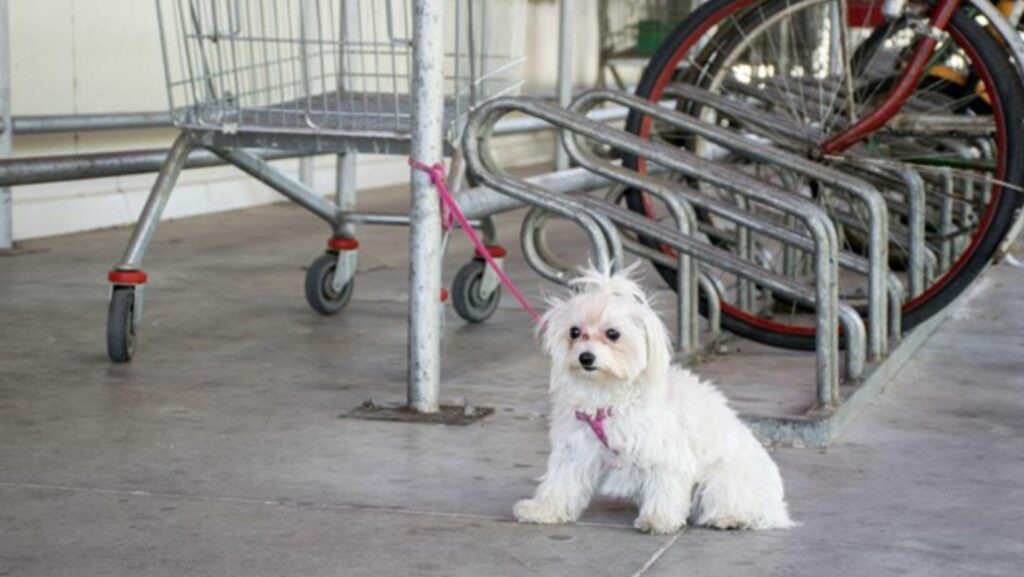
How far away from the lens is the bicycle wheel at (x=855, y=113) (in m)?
4.98

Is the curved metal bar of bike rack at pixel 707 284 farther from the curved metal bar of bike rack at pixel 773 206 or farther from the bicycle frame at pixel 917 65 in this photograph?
the bicycle frame at pixel 917 65

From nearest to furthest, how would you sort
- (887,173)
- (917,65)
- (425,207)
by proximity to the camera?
1. (425,207)
2. (917,65)
3. (887,173)

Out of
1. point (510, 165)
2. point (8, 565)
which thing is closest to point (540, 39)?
point (510, 165)

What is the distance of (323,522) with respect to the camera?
344 cm

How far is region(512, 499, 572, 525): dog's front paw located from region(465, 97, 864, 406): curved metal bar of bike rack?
40.9 inches

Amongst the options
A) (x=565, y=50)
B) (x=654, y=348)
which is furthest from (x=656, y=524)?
(x=565, y=50)

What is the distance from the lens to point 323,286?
6.01 m

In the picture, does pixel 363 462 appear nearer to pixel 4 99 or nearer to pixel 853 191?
pixel 853 191

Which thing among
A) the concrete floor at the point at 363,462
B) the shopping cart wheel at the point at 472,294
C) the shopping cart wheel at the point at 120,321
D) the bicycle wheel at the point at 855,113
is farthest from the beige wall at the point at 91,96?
the shopping cart wheel at the point at 120,321

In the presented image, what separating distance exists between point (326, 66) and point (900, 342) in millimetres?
2051

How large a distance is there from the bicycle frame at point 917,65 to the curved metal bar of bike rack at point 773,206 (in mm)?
736

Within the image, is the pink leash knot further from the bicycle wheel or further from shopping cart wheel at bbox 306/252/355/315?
shopping cart wheel at bbox 306/252/355/315

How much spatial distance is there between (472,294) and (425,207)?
161cm

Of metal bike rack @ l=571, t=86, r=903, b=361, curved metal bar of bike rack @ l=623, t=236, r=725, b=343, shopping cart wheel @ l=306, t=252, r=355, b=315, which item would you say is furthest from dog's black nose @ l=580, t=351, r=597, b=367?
shopping cart wheel @ l=306, t=252, r=355, b=315
